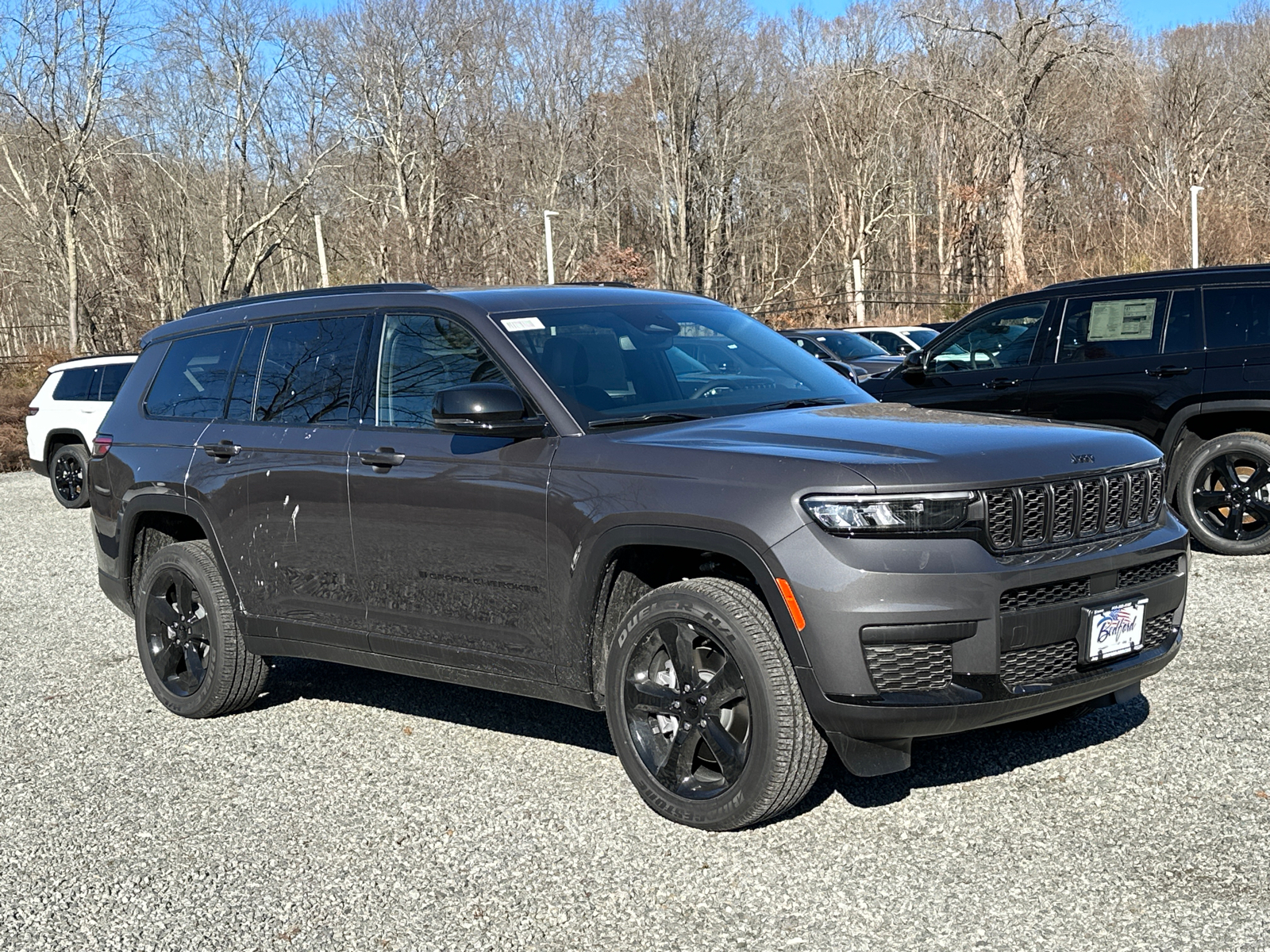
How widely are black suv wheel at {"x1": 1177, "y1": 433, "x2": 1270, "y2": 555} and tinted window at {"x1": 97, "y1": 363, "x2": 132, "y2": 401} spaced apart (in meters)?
12.9

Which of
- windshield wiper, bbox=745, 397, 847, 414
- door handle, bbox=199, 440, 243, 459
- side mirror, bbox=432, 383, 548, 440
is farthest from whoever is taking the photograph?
door handle, bbox=199, 440, 243, 459

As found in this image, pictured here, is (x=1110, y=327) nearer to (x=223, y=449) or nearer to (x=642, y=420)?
(x=642, y=420)

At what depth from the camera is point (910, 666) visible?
4090 mm

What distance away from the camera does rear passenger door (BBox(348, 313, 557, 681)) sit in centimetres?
493

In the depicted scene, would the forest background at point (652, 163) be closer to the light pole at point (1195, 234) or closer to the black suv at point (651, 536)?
the light pole at point (1195, 234)

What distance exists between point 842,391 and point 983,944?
2595 millimetres

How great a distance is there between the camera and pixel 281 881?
14.2 feet

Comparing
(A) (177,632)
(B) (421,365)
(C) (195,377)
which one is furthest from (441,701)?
(C) (195,377)

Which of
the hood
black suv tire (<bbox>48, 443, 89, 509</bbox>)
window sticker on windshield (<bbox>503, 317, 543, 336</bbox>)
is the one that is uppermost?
window sticker on windshield (<bbox>503, 317, 543, 336</bbox>)

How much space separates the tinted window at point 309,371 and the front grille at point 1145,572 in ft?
10.1

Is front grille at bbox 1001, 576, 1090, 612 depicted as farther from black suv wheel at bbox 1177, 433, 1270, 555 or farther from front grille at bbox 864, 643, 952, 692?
black suv wheel at bbox 1177, 433, 1270, 555

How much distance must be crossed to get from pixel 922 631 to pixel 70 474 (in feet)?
50.5

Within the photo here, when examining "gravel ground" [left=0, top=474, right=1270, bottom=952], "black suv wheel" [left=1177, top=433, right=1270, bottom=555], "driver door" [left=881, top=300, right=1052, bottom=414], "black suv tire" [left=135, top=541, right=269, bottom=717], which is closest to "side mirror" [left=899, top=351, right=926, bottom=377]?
"driver door" [left=881, top=300, right=1052, bottom=414]

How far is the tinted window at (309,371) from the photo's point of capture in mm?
5715
